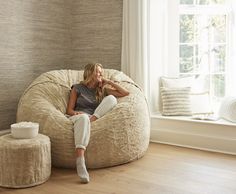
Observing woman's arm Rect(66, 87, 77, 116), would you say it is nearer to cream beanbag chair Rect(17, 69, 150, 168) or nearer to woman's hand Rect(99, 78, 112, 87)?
cream beanbag chair Rect(17, 69, 150, 168)

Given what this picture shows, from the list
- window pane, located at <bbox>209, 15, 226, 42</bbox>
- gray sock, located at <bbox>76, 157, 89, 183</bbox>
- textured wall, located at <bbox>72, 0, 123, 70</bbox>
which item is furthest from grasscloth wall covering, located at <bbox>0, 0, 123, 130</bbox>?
gray sock, located at <bbox>76, 157, 89, 183</bbox>

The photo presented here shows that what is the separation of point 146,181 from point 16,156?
983mm

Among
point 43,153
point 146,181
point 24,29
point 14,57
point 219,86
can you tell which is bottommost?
point 146,181

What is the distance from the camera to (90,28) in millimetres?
4375

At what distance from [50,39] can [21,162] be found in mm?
2117

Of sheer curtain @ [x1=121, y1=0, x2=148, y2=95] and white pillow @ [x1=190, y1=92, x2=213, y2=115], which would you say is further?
white pillow @ [x1=190, y1=92, x2=213, y2=115]

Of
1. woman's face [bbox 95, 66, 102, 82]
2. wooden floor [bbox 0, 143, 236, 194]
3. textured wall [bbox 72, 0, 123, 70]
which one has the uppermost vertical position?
textured wall [bbox 72, 0, 123, 70]

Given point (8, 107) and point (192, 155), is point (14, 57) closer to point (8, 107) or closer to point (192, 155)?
point (8, 107)

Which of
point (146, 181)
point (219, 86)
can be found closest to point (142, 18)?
point (219, 86)

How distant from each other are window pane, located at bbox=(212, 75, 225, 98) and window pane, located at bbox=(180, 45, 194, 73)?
31 centimetres

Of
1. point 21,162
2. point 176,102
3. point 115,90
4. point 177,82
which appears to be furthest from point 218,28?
point 21,162

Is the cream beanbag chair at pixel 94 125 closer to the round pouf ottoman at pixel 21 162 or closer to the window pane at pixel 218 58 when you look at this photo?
the round pouf ottoman at pixel 21 162

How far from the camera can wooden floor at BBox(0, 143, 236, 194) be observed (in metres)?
2.42

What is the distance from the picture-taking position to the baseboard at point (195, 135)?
3365mm
